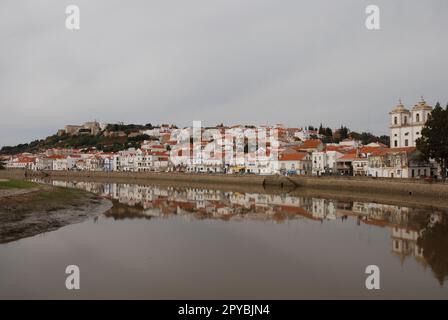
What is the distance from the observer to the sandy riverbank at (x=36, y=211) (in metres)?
21.6

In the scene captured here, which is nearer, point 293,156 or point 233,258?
point 233,258

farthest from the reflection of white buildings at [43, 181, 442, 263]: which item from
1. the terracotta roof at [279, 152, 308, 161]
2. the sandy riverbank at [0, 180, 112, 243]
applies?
the terracotta roof at [279, 152, 308, 161]

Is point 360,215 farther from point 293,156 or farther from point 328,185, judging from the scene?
point 293,156

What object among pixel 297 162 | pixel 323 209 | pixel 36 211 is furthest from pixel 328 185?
pixel 36 211

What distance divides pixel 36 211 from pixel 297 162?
55.8 metres

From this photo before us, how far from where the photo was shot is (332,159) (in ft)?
243

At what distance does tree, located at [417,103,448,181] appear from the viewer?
4369 cm

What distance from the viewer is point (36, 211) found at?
90.2 ft

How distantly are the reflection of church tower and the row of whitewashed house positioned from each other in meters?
3.35

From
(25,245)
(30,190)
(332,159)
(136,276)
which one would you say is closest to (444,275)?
(136,276)

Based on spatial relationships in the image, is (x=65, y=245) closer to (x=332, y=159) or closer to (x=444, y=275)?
(x=444, y=275)

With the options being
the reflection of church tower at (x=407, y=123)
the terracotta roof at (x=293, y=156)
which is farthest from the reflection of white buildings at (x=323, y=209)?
the terracotta roof at (x=293, y=156)
